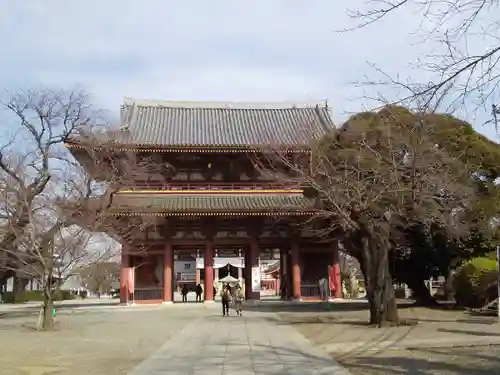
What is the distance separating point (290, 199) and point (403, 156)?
12.8 metres

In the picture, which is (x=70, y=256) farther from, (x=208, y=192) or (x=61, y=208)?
(x=208, y=192)

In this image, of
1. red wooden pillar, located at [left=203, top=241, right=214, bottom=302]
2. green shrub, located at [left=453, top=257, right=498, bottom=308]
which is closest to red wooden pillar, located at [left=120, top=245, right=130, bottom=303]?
red wooden pillar, located at [left=203, top=241, right=214, bottom=302]

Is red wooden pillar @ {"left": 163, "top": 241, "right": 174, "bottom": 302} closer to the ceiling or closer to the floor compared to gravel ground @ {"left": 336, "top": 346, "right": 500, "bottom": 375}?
closer to the ceiling

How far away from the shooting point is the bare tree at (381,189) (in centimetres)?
1670

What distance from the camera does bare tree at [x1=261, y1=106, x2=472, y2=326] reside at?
16703 mm

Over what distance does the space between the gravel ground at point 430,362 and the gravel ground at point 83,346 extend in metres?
4.39

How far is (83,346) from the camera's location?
1391 cm

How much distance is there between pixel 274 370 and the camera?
957 cm

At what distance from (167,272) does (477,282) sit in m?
15.9

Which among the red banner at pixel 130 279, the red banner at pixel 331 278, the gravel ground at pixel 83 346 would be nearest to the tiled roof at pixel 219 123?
the red banner at pixel 130 279

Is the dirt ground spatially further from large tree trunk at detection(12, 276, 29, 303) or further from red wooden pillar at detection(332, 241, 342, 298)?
large tree trunk at detection(12, 276, 29, 303)

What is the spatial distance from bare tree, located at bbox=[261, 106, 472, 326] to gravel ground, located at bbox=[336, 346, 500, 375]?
4.60 metres

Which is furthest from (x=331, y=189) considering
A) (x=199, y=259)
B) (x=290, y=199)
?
(x=199, y=259)

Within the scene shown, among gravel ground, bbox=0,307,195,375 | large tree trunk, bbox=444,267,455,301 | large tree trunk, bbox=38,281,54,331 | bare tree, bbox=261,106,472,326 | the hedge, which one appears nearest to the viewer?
gravel ground, bbox=0,307,195,375
